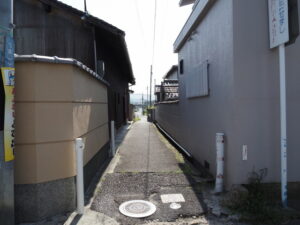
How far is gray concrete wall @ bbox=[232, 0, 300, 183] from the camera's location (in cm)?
371

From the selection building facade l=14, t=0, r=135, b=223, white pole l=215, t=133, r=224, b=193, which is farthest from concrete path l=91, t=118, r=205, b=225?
building facade l=14, t=0, r=135, b=223

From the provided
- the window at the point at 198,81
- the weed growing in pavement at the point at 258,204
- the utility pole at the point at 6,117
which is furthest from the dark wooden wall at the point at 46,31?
the weed growing in pavement at the point at 258,204

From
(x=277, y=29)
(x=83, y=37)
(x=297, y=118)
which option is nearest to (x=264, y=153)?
(x=297, y=118)

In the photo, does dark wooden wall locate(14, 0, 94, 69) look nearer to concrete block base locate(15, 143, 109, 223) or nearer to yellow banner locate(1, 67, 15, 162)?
yellow banner locate(1, 67, 15, 162)

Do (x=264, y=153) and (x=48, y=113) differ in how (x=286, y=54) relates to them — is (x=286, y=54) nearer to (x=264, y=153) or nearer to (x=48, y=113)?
(x=264, y=153)

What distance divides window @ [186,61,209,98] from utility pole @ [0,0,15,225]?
11.8 ft

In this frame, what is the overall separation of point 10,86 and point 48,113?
564 millimetres

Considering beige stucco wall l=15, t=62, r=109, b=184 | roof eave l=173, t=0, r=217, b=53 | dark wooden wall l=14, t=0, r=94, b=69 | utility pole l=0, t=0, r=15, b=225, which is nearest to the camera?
utility pole l=0, t=0, r=15, b=225

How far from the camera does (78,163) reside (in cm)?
331

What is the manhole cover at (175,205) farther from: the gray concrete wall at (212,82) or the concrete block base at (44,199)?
the concrete block base at (44,199)

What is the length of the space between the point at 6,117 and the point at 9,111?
Result: 0.26 ft

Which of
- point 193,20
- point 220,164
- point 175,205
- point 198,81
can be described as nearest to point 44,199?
point 175,205

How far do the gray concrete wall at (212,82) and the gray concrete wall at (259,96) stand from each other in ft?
0.50

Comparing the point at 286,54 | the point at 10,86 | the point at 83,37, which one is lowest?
the point at 10,86
